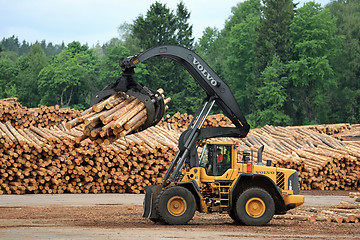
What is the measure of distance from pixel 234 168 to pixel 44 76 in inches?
2631

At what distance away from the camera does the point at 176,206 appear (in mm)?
14531

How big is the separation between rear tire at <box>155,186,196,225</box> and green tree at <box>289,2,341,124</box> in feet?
177

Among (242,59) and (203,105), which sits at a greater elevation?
(242,59)

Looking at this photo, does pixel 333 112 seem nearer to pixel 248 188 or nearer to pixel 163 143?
pixel 163 143

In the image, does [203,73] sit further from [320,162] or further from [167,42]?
[167,42]

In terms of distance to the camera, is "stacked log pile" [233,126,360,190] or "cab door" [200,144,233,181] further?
"stacked log pile" [233,126,360,190]

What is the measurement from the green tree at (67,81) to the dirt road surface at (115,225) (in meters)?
56.0

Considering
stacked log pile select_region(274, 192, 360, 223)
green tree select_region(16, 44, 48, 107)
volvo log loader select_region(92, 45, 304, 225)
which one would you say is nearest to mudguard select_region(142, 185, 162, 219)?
volvo log loader select_region(92, 45, 304, 225)

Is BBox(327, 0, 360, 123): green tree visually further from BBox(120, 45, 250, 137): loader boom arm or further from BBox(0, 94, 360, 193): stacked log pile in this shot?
BBox(120, 45, 250, 137): loader boom arm

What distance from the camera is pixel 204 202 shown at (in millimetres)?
14898

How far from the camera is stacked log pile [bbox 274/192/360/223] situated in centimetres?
1614

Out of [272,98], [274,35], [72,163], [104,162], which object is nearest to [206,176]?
[104,162]

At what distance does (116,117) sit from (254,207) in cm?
417

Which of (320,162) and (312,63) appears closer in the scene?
(320,162)
